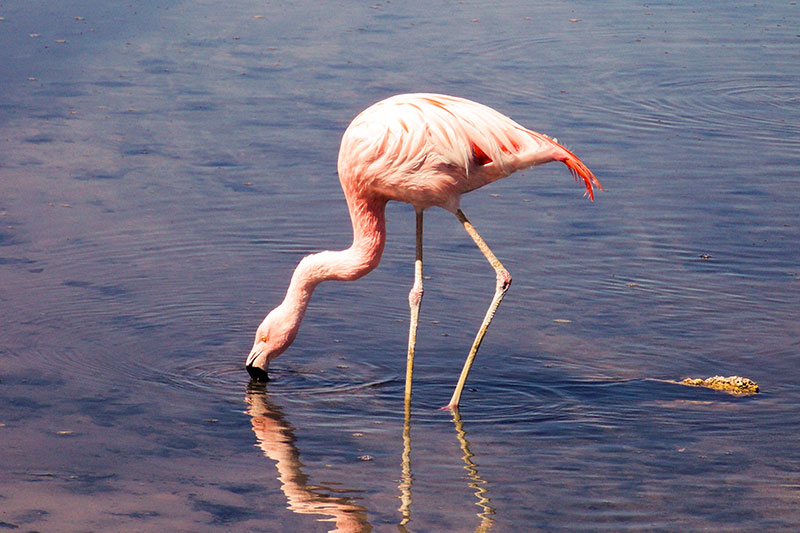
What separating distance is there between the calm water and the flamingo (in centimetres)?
34

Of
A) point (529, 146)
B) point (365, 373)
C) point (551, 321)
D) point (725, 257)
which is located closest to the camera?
point (529, 146)

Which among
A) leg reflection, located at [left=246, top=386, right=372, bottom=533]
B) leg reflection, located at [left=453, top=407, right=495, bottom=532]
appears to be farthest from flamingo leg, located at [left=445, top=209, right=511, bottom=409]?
leg reflection, located at [left=246, top=386, right=372, bottom=533]

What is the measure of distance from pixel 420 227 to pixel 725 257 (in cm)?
253

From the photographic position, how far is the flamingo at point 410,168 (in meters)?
5.18

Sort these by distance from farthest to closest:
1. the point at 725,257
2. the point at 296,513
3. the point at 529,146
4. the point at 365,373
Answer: the point at 725,257
the point at 365,373
the point at 529,146
the point at 296,513

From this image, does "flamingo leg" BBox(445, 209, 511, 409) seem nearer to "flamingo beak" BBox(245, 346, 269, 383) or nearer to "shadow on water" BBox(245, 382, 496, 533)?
"shadow on water" BBox(245, 382, 496, 533)

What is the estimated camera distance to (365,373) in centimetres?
571

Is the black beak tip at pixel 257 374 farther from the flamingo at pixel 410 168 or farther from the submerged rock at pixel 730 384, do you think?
the submerged rock at pixel 730 384

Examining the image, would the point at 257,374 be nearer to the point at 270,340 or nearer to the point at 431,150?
the point at 270,340

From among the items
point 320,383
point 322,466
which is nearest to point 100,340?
point 320,383

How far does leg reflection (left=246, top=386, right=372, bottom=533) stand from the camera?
14.1 ft

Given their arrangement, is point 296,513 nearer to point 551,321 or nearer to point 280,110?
point 551,321

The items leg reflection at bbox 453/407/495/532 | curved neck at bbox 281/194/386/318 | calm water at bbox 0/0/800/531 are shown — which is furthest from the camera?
curved neck at bbox 281/194/386/318

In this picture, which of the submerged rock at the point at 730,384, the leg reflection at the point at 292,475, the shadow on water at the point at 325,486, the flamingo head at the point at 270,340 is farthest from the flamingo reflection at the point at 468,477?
the submerged rock at the point at 730,384
